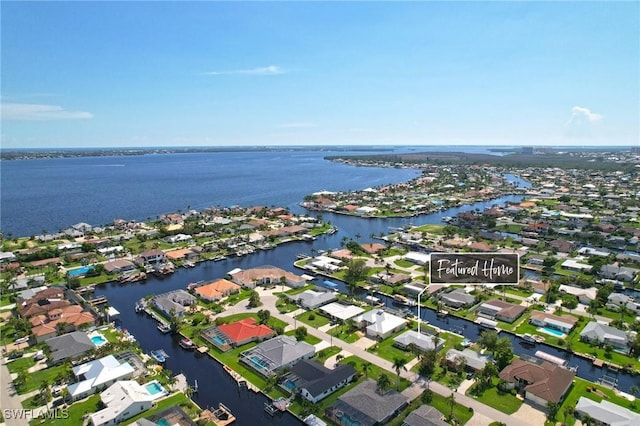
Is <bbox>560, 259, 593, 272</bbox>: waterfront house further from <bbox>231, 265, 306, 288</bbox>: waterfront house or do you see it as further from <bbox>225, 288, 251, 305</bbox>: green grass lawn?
<bbox>225, 288, 251, 305</bbox>: green grass lawn

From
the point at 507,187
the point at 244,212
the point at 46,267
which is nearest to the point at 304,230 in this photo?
the point at 244,212

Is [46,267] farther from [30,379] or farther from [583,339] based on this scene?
[583,339]

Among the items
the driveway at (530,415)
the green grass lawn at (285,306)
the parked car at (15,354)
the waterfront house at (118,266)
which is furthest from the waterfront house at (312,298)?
the waterfront house at (118,266)

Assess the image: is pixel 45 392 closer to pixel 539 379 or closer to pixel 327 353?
pixel 327 353

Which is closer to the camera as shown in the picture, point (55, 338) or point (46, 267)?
point (55, 338)

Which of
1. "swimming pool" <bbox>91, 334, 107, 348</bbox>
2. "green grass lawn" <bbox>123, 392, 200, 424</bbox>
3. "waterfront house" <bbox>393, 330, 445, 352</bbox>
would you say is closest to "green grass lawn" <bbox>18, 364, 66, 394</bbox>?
"swimming pool" <bbox>91, 334, 107, 348</bbox>

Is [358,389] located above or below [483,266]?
below

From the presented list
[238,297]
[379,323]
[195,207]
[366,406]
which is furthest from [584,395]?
[195,207]

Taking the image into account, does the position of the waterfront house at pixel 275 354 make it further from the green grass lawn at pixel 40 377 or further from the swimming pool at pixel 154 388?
the green grass lawn at pixel 40 377
